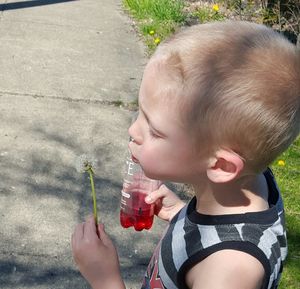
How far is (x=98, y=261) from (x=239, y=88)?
0.64 metres

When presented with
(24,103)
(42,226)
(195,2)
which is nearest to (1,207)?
(42,226)

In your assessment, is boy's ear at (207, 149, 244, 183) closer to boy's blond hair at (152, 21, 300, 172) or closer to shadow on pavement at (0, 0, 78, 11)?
boy's blond hair at (152, 21, 300, 172)

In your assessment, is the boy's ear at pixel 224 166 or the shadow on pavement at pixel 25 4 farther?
the shadow on pavement at pixel 25 4

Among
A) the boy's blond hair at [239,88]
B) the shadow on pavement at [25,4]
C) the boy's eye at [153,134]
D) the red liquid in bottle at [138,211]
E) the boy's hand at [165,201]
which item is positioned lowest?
the shadow on pavement at [25,4]

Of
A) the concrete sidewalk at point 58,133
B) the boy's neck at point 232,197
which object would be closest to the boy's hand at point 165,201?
the boy's neck at point 232,197

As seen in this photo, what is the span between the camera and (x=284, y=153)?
4.82 metres

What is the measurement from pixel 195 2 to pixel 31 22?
7.56 ft

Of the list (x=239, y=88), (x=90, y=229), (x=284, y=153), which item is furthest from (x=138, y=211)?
(x=284, y=153)

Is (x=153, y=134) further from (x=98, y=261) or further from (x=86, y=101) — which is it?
(x=86, y=101)

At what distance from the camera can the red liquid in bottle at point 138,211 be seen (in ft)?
7.41

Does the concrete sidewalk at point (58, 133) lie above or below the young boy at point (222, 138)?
below

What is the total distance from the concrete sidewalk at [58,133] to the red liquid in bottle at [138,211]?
1077mm

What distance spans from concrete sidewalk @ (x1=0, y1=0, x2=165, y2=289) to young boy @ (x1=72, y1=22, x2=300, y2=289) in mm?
1733

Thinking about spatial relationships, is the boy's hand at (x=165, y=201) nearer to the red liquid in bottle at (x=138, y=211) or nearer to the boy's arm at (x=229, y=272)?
the red liquid in bottle at (x=138, y=211)
